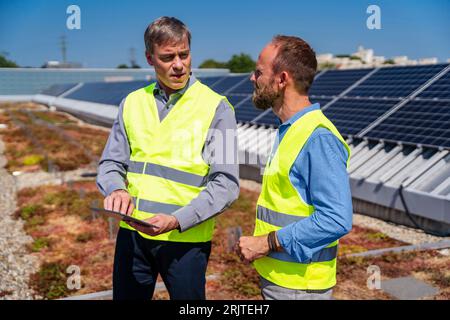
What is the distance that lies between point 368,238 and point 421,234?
0.94 m

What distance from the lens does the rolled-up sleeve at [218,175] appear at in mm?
2549

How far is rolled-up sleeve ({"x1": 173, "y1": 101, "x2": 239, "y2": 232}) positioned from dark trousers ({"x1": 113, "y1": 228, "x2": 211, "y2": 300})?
24 cm

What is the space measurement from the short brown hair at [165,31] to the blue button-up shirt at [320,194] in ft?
3.24

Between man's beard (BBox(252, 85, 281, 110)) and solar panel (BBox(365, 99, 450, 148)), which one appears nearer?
man's beard (BBox(252, 85, 281, 110))

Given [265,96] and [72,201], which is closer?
[265,96]

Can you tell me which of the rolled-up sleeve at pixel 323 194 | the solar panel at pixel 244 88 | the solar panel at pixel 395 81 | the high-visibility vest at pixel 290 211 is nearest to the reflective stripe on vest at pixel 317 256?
the high-visibility vest at pixel 290 211

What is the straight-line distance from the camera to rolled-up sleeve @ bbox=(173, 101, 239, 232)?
2549mm

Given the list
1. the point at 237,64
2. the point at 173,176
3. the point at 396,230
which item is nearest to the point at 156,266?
the point at 173,176

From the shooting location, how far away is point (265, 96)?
8.07ft

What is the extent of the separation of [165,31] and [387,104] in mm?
9454

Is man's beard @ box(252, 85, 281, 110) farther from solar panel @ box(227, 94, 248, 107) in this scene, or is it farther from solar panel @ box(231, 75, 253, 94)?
solar panel @ box(231, 75, 253, 94)

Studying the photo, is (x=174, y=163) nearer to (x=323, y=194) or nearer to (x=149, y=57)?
(x=149, y=57)

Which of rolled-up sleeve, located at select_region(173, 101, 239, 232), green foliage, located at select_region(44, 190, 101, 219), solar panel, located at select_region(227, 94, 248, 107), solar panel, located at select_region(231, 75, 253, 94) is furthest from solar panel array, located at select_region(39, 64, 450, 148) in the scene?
rolled-up sleeve, located at select_region(173, 101, 239, 232)

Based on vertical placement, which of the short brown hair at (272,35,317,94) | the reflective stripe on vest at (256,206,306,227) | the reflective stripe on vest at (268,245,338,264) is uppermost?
the short brown hair at (272,35,317,94)
